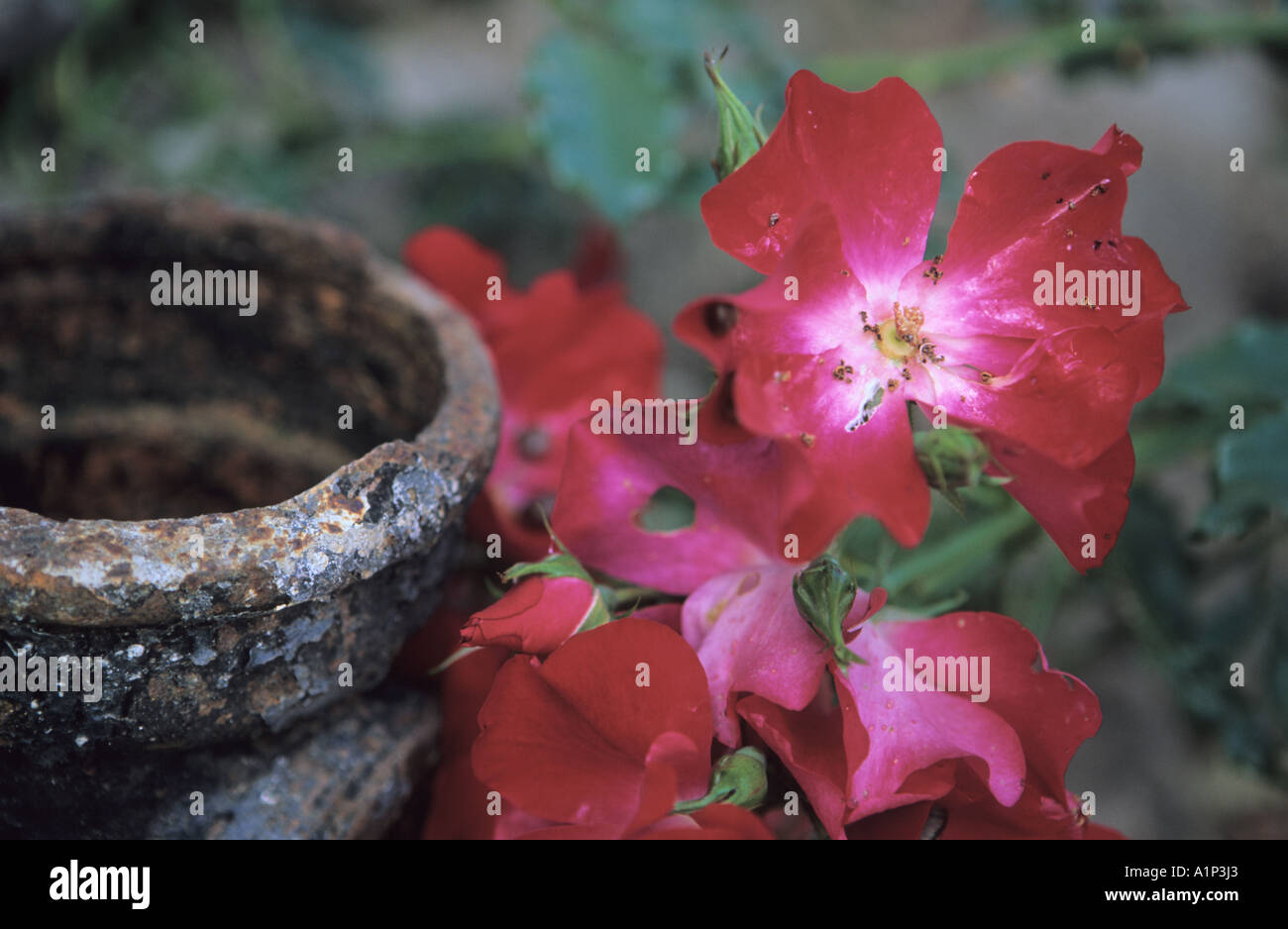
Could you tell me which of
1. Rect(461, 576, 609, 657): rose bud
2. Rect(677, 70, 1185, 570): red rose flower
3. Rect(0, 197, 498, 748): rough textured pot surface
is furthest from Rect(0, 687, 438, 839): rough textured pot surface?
Rect(677, 70, 1185, 570): red rose flower

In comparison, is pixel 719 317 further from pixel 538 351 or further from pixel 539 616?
pixel 538 351

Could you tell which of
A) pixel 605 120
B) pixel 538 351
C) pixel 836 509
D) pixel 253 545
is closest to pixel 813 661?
pixel 836 509

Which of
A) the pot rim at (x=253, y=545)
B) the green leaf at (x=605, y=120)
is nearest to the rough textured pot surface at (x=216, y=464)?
the pot rim at (x=253, y=545)

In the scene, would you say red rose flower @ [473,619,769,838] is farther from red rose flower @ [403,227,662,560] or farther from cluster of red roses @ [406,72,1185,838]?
red rose flower @ [403,227,662,560]

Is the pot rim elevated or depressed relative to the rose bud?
elevated

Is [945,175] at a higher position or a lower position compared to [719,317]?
higher

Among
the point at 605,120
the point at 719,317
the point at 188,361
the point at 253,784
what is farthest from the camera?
the point at 605,120

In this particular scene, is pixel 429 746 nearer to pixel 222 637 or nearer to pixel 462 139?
pixel 222 637
